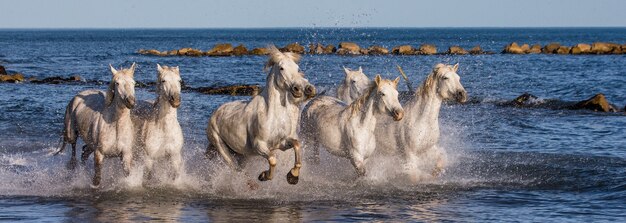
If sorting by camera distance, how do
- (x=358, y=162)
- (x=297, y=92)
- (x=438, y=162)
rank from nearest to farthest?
(x=297, y=92) < (x=358, y=162) < (x=438, y=162)

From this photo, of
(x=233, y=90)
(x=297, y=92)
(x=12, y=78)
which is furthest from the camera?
(x=12, y=78)

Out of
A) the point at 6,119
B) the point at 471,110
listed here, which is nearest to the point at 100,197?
the point at 6,119

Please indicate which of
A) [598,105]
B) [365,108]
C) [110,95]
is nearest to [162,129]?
[110,95]

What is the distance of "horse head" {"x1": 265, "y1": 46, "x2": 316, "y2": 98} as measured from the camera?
12070 mm

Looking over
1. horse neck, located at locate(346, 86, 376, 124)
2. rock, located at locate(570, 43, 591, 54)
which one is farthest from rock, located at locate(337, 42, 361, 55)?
horse neck, located at locate(346, 86, 376, 124)

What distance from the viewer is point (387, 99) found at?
1309cm

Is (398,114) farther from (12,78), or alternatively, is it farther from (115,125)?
(12,78)

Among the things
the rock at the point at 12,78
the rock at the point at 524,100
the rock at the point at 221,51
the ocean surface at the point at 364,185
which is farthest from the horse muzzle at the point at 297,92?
the rock at the point at 221,51

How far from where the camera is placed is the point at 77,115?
45.5 feet

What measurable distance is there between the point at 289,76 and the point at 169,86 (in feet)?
4.94

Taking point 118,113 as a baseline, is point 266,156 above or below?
below

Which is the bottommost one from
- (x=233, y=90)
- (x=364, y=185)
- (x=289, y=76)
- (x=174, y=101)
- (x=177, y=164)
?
(x=233, y=90)

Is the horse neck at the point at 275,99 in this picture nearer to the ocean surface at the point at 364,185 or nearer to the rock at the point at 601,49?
the ocean surface at the point at 364,185

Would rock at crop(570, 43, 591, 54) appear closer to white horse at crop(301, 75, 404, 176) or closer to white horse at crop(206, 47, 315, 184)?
white horse at crop(301, 75, 404, 176)
